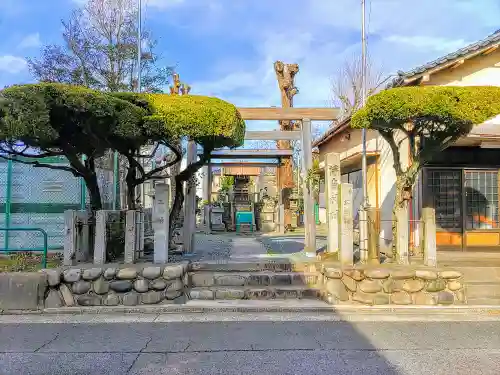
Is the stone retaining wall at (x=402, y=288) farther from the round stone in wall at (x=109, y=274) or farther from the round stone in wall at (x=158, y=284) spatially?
the round stone in wall at (x=109, y=274)

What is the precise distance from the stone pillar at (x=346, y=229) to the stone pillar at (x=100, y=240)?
4.23 metres

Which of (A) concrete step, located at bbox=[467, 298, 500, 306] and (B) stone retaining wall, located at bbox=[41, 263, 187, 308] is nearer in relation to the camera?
(B) stone retaining wall, located at bbox=[41, 263, 187, 308]

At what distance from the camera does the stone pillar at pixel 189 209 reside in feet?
31.7

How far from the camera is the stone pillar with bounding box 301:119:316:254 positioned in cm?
920

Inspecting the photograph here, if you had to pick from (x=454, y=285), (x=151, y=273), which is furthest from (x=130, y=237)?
(x=454, y=285)

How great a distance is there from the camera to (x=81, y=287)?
703 cm

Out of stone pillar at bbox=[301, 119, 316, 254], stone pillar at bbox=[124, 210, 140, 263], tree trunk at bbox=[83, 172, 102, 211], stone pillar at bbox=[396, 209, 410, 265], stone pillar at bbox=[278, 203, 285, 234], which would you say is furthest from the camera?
stone pillar at bbox=[278, 203, 285, 234]

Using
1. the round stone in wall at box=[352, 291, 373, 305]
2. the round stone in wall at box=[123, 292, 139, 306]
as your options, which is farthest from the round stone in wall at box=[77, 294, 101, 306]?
the round stone in wall at box=[352, 291, 373, 305]

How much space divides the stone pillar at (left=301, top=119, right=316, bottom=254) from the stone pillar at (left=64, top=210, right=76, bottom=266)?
15.4ft

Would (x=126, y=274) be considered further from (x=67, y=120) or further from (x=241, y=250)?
(x=241, y=250)

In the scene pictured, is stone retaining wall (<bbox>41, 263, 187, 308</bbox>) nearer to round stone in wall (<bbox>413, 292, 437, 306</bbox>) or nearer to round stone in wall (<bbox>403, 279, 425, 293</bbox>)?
round stone in wall (<bbox>403, 279, 425, 293</bbox>)

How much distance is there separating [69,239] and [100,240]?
53 centimetres

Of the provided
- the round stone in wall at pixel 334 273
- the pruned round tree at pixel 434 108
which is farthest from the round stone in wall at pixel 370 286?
the pruned round tree at pixel 434 108

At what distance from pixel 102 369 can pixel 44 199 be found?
6403mm
